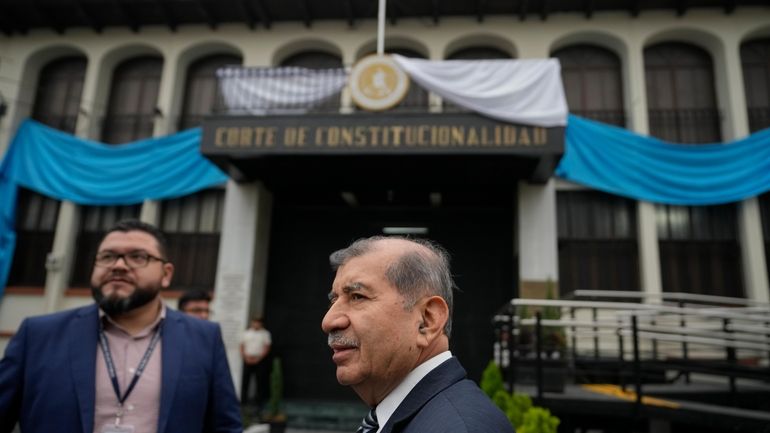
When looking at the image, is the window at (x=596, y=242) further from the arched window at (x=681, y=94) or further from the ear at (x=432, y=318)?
the ear at (x=432, y=318)

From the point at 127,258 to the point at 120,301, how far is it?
0.78ft

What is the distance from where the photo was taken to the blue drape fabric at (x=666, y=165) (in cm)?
1174

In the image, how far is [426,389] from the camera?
5.13 ft

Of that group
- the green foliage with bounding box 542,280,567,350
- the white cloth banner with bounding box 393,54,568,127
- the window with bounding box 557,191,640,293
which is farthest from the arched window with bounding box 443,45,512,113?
the green foliage with bounding box 542,280,567,350

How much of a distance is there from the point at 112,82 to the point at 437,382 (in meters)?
17.0

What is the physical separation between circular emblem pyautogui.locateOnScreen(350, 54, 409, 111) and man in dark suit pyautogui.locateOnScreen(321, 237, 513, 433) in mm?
8801

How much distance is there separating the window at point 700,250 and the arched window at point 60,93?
16572mm

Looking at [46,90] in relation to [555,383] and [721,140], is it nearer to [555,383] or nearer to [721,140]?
[555,383]

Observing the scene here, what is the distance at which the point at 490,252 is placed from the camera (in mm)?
13133

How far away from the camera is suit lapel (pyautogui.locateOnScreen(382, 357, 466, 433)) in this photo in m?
1.51

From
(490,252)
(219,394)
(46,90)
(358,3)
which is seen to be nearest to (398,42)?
(358,3)

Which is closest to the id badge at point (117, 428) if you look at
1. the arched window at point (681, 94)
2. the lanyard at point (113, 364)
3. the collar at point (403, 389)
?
the lanyard at point (113, 364)

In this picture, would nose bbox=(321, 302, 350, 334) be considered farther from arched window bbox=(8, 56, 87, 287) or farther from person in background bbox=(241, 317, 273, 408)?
arched window bbox=(8, 56, 87, 287)

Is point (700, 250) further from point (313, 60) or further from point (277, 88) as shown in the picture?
point (313, 60)
